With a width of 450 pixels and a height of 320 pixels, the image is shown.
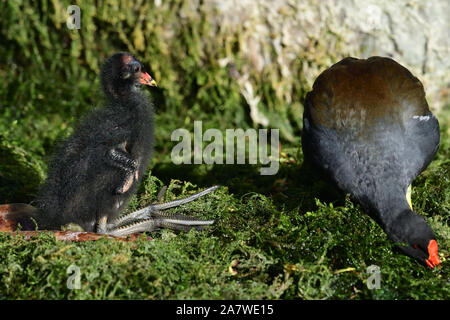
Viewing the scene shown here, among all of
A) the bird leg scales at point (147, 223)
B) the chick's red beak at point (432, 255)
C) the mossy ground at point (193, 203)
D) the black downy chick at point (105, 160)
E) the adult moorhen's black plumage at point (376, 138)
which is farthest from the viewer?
the bird leg scales at point (147, 223)

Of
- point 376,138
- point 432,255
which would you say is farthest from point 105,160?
point 432,255

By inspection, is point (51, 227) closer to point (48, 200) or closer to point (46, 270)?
point (48, 200)

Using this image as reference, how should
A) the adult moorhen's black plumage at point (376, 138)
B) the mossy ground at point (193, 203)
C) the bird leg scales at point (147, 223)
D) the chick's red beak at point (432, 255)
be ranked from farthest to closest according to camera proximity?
the bird leg scales at point (147, 223)
the adult moorhen's black plumage at point (376, 138)
the chick's red beak at point (432, 255)
the mossy ground at point (193, 203)

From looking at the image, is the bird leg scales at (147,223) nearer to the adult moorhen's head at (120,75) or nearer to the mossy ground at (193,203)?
the mossy ground at (193,203)

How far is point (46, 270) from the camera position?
115 inches

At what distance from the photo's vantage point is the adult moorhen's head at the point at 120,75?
3584 millimetres

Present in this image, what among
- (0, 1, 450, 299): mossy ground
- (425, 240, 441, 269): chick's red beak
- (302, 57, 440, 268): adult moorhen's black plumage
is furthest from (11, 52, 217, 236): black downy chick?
(425, 240, 441, 269): chick's red beak

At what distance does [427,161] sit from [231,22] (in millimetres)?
3161

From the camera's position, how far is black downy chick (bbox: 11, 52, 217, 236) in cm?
349

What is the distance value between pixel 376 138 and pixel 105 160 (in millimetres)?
1722

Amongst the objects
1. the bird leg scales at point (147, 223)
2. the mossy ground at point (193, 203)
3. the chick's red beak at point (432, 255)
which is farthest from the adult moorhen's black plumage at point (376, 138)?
the bird leg scales at point (147, 223)

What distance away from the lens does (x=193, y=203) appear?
4098 millimetres

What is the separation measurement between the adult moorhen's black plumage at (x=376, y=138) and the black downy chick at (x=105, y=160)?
1.12 m

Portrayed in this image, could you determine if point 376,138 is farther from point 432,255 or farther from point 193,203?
point 193,203
